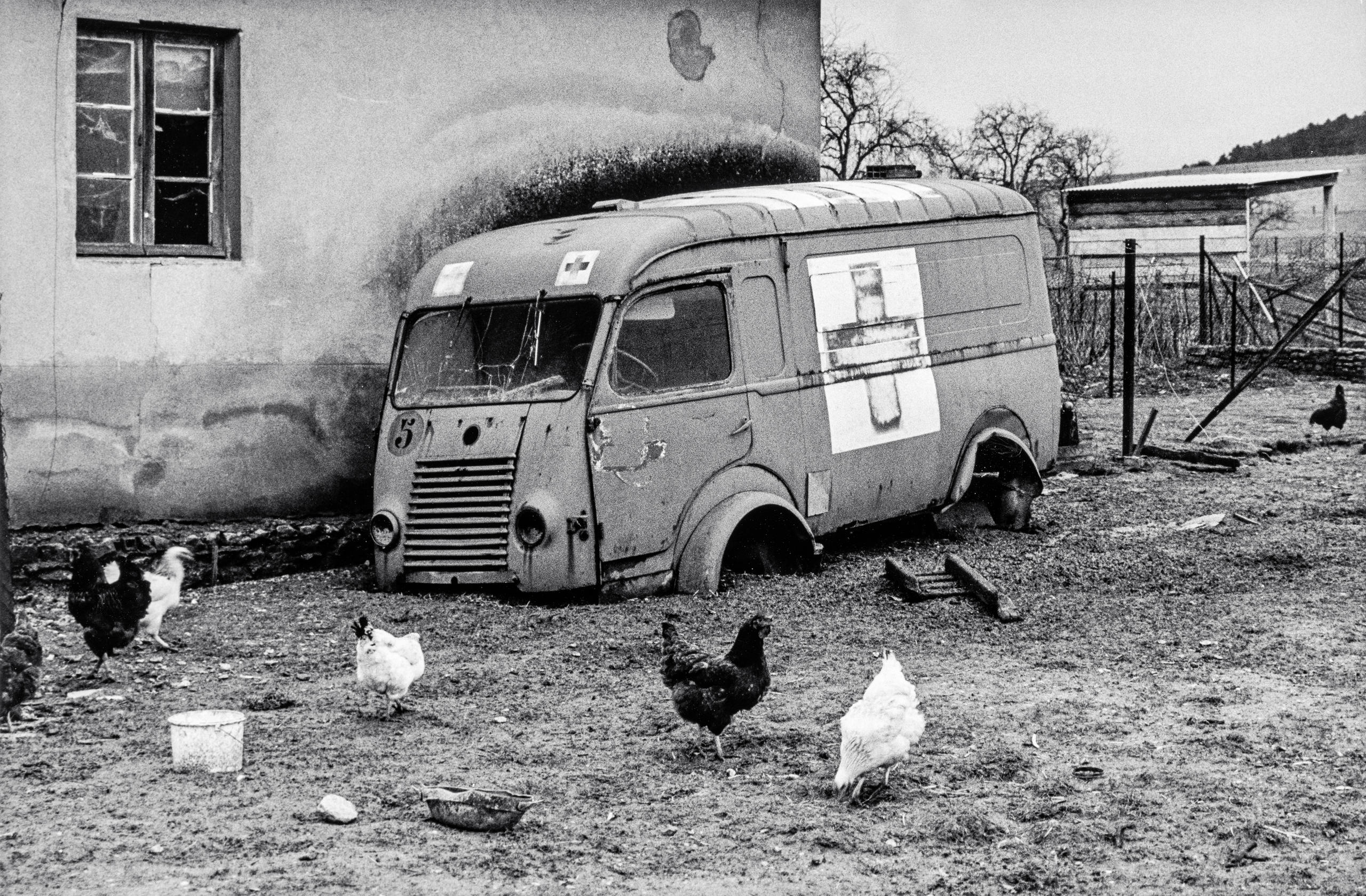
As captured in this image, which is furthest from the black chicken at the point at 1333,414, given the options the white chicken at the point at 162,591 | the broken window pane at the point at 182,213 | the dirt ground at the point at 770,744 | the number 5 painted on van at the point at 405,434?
the white chicken at the point at 162,591

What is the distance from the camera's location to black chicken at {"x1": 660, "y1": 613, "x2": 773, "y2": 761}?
646 centimetres

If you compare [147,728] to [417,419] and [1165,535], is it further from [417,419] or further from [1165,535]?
[1165,535]

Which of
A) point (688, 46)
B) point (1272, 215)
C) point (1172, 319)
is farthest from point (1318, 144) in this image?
point (688, 46)

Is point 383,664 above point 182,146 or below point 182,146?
below

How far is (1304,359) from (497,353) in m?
18.4

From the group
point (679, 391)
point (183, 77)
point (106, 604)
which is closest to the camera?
point (106, 604)

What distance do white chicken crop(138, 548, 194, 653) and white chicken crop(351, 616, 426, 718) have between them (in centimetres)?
183

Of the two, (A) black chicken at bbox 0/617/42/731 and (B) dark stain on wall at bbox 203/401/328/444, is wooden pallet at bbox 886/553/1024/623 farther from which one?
(A) black chicken at bbox 0/617/42/731

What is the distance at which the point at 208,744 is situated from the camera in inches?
248

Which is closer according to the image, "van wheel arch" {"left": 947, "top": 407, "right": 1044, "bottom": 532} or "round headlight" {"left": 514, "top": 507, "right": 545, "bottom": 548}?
"round headlight" {"left": 514, "top": 507, "right": 545, "bottom": 548}

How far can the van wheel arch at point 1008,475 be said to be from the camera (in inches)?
468

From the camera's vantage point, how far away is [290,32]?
11.0 m

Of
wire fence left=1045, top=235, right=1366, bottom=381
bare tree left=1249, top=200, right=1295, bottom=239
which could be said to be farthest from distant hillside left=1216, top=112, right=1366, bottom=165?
wire fence left=1045, top=235, right=1366, bottom=381

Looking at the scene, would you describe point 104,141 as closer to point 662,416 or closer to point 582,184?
point 582,184
